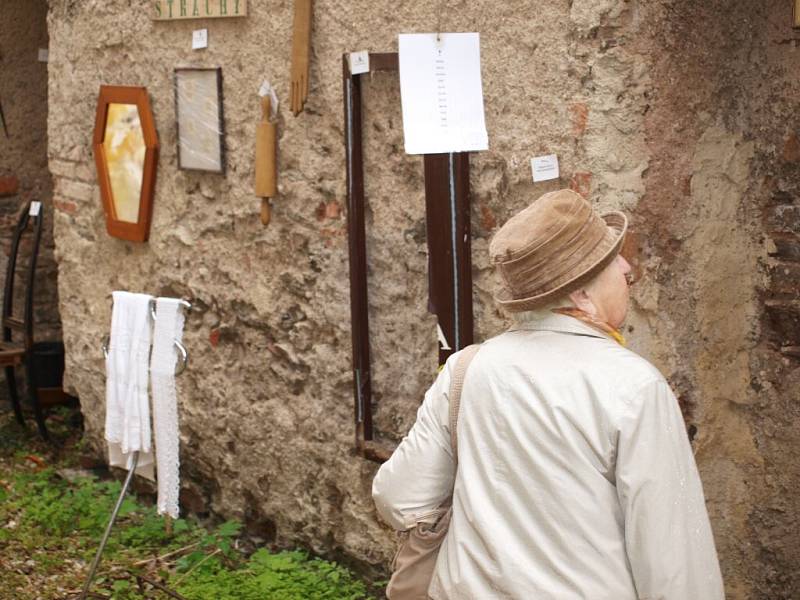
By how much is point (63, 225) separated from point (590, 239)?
3896mm

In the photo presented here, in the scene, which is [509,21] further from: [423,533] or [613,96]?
[423,533]

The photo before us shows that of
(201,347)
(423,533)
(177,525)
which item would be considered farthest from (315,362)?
(423,533)

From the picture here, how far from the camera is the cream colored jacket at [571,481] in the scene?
2096 millimetres

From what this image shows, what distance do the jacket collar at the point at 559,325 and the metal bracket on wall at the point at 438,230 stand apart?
1.21 meters

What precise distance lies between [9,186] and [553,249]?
16.4 feet

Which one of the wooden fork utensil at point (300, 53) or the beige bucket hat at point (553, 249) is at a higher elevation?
the wooden fork utensil at point (300, 53)

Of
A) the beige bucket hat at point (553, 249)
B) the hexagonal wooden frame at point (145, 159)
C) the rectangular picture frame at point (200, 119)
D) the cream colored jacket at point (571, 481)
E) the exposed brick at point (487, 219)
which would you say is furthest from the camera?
the hexagonal wooden frame at point (145, 159)

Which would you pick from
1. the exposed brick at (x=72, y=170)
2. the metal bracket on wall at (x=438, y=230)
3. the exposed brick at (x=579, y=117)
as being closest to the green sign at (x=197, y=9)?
the metal bracket on wall at (x=438, y=230)

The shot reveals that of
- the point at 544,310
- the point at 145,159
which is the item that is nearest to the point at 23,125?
the point at 145,159

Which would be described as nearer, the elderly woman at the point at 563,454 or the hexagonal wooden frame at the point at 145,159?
the elderly woman at the point at 563,454

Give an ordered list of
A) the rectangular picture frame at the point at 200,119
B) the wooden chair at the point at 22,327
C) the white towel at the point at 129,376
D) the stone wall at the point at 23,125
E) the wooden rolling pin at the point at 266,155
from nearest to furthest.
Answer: the wooden rolling pin at the point at 266,155 < the white towel at the point at 129,376 < the rectangular picture frame at the point at 200,119 < the wooden chair at the point at 22,327 < the stone wall at the point at 23,125

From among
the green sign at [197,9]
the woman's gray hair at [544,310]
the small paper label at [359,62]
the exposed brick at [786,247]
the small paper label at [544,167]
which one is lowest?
the woman's gray hair at [544,310]

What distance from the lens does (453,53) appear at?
3301 mm

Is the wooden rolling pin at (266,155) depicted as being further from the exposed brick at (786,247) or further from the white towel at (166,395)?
the exposed brick at (786,247)
